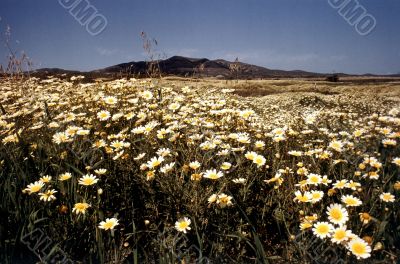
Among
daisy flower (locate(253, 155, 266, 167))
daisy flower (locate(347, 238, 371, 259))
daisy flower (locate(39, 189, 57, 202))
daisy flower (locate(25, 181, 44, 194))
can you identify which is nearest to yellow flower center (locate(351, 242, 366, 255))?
daisy flower (locate(347, 238, 371, 259))

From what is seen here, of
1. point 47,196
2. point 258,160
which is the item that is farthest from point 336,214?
point 47,196

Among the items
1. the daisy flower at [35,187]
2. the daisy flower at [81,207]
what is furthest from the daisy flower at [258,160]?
the daisy flower at [35,187]

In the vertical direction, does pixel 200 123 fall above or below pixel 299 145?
above

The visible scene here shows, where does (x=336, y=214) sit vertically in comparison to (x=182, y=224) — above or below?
above

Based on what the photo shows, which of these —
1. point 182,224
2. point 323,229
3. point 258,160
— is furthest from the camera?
point 258,160

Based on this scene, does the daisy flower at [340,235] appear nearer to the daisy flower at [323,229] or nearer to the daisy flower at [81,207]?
the daisy flower at [323,229]

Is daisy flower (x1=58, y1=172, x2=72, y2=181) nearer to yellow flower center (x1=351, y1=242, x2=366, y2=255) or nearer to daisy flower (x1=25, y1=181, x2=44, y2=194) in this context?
daisy flower (x1=25, y1=181, x2=44, y2=194)

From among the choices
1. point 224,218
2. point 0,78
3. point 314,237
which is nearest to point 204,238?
point 224,218

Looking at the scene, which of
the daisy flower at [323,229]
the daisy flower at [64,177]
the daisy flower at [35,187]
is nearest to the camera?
the daisy flower at [323,229]

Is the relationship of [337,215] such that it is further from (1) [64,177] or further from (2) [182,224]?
(1) [64,177]

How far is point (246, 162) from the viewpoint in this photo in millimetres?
3432

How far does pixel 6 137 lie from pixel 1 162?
84 cm

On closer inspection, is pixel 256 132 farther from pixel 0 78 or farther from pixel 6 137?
pixel 0 78

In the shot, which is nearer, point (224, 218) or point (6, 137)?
point (224, 218)
